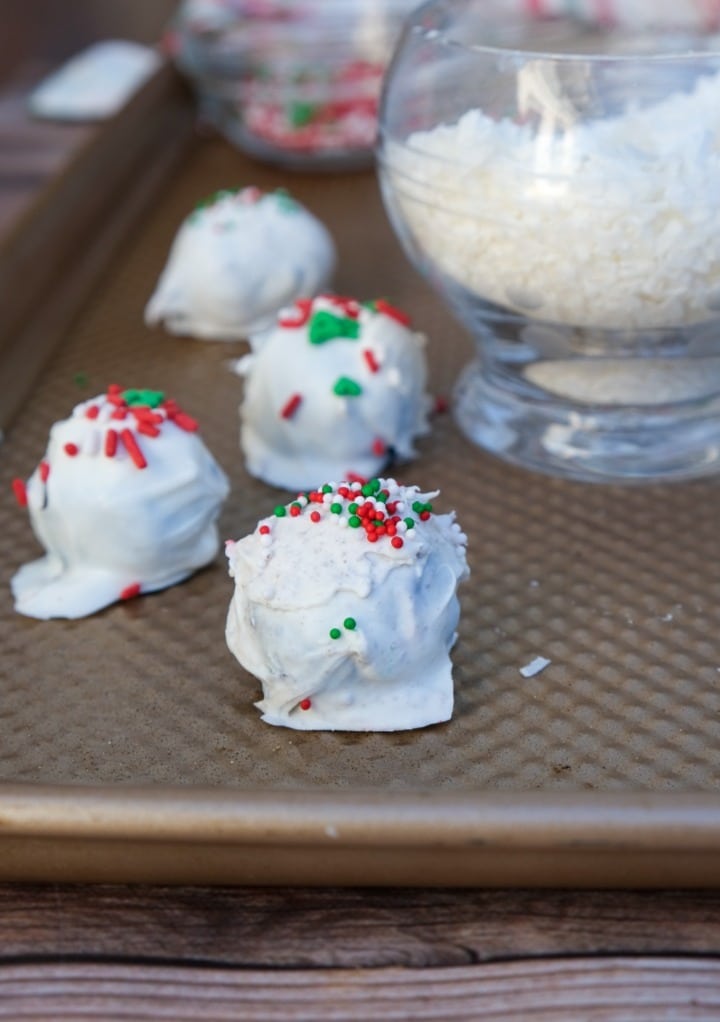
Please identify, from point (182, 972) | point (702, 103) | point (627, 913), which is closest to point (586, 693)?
point (627, 913)

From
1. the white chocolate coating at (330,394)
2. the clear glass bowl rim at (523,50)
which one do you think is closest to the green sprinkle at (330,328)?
the white chocolate coating at (330,394)

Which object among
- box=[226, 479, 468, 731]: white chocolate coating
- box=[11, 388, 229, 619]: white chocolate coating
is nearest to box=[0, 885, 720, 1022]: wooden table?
box=[226, 479, 468, 731]: white chocolate coating

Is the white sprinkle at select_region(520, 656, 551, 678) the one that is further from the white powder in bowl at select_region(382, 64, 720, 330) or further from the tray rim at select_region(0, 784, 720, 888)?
the white powder in bowl at select_region(382, 64, 720, 330)

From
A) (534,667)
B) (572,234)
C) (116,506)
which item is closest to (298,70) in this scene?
(572,234)

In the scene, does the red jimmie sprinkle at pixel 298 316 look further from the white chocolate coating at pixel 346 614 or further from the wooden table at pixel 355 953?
the wooden table at pixel 355 953

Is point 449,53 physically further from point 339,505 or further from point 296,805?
point 296,805

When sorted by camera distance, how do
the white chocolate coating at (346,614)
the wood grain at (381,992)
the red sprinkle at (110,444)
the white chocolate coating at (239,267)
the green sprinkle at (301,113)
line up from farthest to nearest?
the green sprinkle at (301,113) → the white chocolate coating at (239,267) → the red sprinkle at (110,444) → the white chocolate coating at (346,614) → the wood grain at (381,992)
